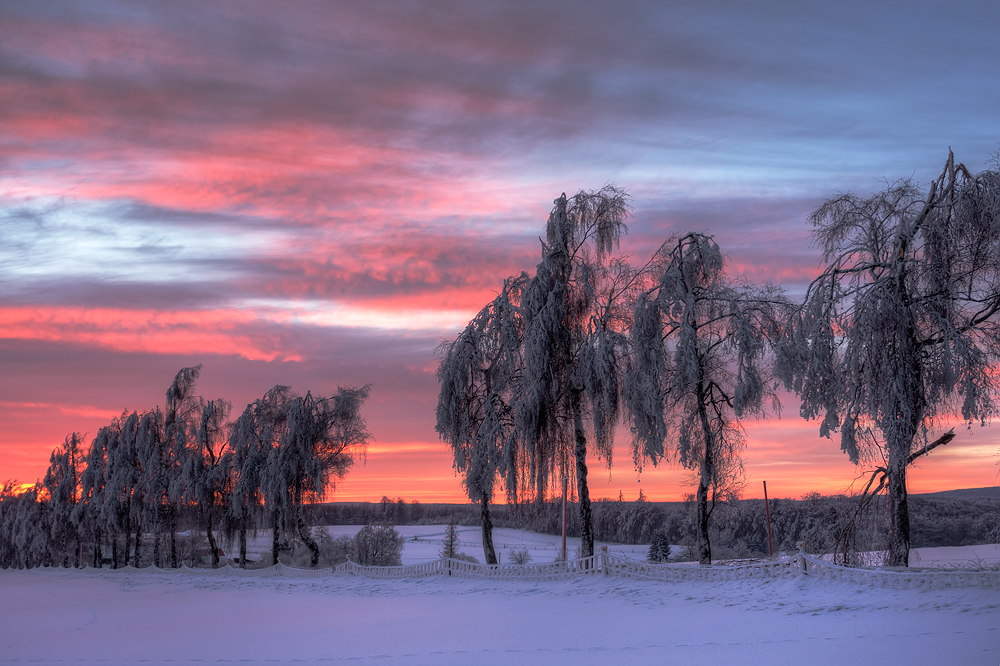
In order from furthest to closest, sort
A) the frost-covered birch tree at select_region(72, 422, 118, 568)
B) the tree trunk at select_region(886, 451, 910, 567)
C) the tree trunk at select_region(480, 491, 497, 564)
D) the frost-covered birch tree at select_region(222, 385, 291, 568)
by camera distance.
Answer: the frost-covered birch tree at select_region(72, 422, 118, 568), the frost-covered birch tree at select_region(222, 385, 291, 568), the tree trunk at select_region(480, 491, 497, 564), the tree trunk at select_region(886, 451, 910, 567)

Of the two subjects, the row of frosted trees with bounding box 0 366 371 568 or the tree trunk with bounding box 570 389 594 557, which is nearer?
the tree trunk with bounding box 570 389 594 557

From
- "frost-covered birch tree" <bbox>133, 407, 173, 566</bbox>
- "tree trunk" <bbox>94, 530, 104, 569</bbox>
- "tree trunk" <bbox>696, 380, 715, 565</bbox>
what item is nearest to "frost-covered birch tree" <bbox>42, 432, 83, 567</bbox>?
"tree trunk" <bbox>94, 530, 104, 569</bbox>

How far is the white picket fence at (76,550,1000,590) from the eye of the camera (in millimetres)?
13383

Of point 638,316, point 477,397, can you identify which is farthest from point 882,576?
point 477,397

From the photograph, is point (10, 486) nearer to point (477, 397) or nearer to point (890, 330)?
point (477, 397)

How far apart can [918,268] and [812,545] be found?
7111mm

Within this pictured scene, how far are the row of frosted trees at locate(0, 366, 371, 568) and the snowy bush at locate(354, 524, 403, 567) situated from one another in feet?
15.4

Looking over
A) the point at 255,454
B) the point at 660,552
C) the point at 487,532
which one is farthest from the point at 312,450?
the point at 660,552

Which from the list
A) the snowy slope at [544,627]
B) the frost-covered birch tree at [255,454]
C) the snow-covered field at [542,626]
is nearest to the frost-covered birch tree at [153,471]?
the frost-covered birch tree at [255,454]

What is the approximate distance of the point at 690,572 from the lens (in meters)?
18.5

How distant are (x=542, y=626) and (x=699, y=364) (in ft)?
30.6

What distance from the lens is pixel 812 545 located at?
19.3m

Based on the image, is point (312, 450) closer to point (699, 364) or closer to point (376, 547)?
point (376, 547)

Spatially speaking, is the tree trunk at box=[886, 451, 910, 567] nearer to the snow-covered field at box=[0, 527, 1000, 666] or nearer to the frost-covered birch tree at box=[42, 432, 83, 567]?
the snow-covered field at box=[0, 527, 1000, 666]
